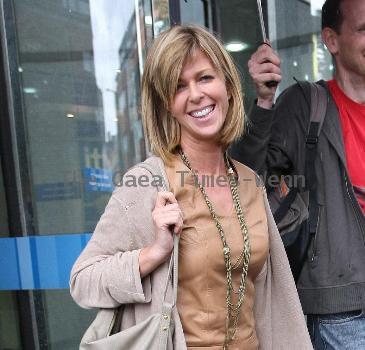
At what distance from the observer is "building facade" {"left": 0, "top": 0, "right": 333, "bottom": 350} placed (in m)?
2.67

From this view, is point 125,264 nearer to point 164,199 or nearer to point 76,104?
point 164,199

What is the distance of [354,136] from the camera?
68.1 inches

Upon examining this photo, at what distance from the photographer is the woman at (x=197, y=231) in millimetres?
1212

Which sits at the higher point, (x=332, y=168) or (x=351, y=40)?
(x=351, y=40)

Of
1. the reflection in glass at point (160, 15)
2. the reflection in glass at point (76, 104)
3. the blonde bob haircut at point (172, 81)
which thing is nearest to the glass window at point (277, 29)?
the reflection in glass at point (160, 15)

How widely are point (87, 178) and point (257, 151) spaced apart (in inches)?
51.6

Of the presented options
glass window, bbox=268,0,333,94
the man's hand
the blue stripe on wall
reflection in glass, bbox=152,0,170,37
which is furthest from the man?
glass window, bbox=268,0,333,94

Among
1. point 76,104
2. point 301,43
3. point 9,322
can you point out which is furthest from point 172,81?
point 301,43

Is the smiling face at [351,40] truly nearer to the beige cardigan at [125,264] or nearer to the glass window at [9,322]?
the beige cardigan at [125,264]

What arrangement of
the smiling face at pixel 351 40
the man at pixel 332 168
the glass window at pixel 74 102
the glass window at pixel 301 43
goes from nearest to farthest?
the man at pixel 332 168
the smiling face at pixel 351 40
the glass window at pixel 74 102
the glass window at pixel 301 43

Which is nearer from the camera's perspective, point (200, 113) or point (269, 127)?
point (200, 113)

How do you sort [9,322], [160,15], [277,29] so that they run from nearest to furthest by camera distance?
[160,15] → [9,322] → [277,29]

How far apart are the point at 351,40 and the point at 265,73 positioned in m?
0.37

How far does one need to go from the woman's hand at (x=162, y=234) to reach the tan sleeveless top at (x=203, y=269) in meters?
0.09
